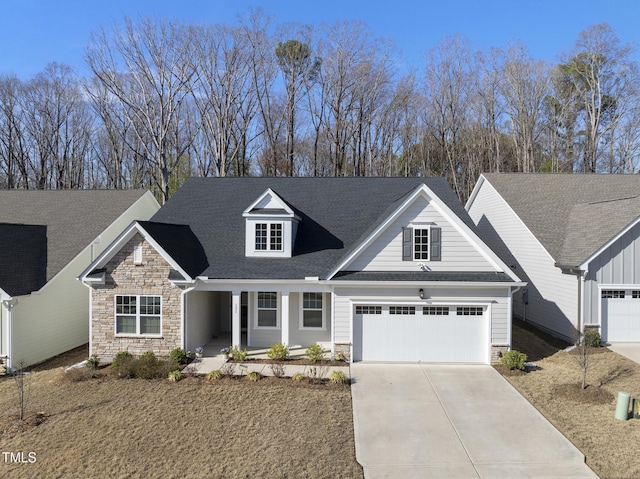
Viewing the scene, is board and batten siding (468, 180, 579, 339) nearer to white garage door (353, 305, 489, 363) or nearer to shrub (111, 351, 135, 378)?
white garage door (353, 305, 489, 363)

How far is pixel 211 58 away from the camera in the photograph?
101 ft

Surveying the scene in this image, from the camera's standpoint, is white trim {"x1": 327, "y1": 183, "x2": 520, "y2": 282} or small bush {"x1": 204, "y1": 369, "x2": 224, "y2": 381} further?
white trim {"x1": 327, "y1": 183, "x2": 520, "y2": 282}

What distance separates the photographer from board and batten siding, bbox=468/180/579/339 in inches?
626

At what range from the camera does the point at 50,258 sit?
51.0 ft

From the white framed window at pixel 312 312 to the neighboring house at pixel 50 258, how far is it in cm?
886

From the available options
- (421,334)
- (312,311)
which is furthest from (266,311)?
(421,334)

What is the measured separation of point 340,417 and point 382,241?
618 centimetres

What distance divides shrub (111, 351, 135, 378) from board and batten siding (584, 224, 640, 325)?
16230 mm

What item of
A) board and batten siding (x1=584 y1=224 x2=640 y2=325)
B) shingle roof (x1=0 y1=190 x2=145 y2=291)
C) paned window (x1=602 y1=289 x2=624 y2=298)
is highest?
shingle roof (x1=0 y1=190 x2=145 y2=291)

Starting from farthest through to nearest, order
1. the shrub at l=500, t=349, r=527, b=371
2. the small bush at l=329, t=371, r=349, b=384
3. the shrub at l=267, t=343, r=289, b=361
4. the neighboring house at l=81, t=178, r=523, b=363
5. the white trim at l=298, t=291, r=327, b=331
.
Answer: the white trim at l=298, t=291, r=327, b=331 < the shrub at l=267, t=343, r=289, b=361 < the neighboring house at l=81, t=178, r=523, b=363 < the shrub at l=500, t=349, r=527, b=371 < the small bush at l=329, t=371, r=349, b=384

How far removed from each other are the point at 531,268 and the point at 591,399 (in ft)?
31.3

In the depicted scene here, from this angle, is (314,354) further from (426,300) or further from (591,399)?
(591,399)

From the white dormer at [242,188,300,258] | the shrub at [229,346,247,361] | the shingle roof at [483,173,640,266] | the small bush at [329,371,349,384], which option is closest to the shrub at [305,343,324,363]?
the small bush at [329,371,349,384]

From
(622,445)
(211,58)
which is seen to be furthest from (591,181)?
(211,58)
